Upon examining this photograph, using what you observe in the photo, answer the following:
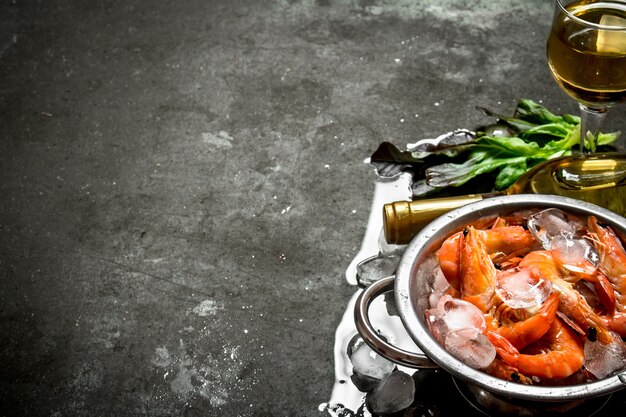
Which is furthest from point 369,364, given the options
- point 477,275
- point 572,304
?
point 572,304

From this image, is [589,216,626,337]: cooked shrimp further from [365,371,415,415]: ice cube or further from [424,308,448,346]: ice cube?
[365,371,415,415]: ice cube

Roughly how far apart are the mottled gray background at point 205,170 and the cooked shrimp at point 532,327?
496mm

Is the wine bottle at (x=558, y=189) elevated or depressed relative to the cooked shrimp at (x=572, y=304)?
depressed

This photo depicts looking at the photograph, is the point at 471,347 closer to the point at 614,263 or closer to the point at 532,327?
the point at 532,327

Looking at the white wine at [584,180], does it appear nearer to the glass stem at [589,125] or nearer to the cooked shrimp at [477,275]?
the glass stem at [589,125]

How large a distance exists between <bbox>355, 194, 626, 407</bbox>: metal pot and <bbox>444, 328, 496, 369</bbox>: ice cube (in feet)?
0.08

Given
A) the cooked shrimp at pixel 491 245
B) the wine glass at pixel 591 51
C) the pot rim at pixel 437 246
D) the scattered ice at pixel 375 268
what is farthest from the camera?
the scattered ice at pixel 375 268

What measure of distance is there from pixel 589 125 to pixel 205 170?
110 cm

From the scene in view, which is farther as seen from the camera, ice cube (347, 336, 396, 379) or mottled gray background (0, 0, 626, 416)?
mottled gray background (0, 0, 626, 416)

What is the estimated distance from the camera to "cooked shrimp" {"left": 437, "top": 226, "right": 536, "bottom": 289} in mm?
1347

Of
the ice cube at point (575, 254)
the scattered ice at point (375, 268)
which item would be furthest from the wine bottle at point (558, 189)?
the ice cube at point (575, 254)

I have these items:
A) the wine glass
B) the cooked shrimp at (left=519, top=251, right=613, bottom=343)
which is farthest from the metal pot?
the wine glass

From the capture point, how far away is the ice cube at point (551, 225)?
1.37 meters

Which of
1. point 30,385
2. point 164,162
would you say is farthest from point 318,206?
point 30,385
